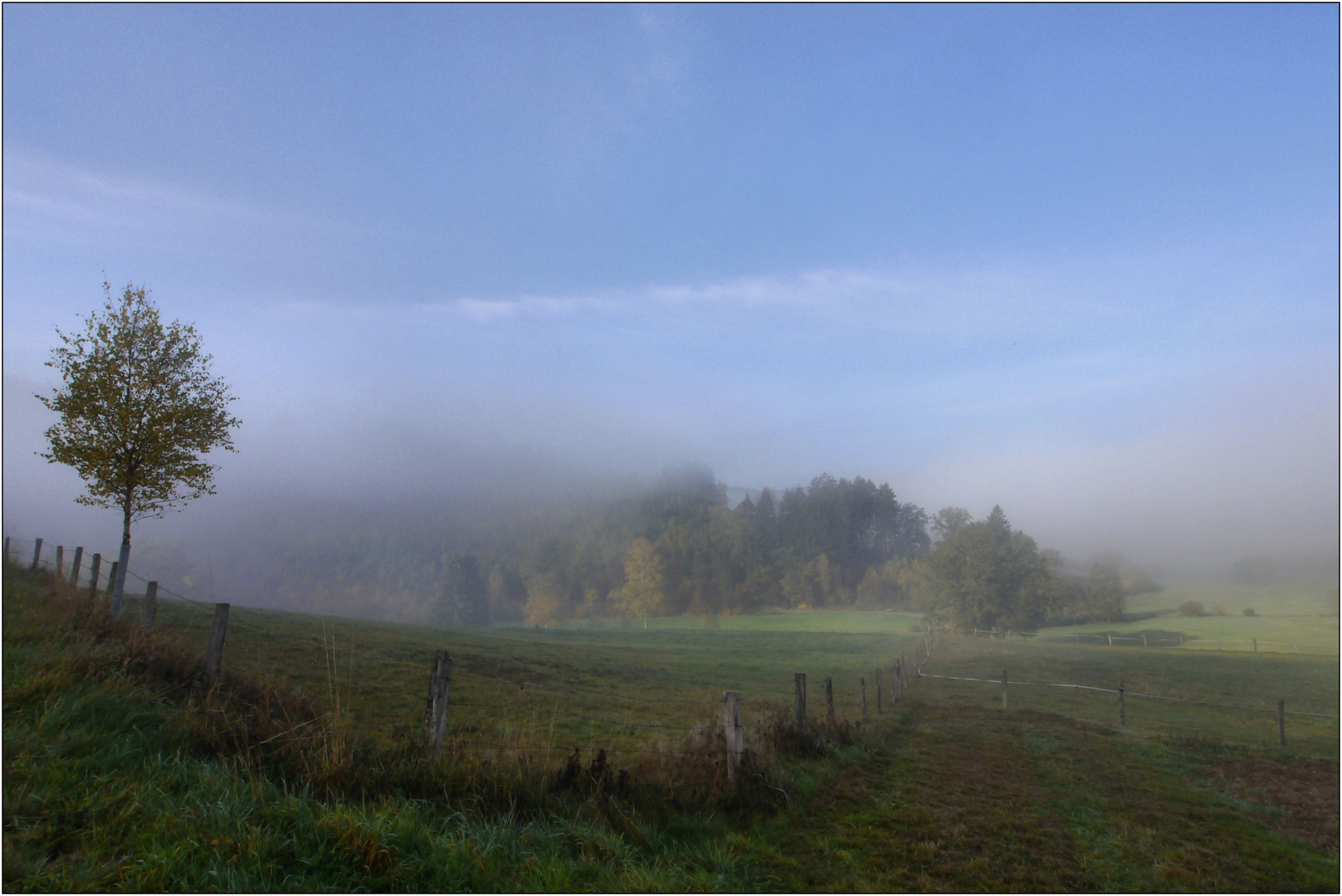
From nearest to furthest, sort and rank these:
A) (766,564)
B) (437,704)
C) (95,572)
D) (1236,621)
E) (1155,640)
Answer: (437,704), (95,572), (1155,640), (1236,621), (766,564)

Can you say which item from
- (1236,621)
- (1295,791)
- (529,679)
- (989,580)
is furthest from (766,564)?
(1295,791)

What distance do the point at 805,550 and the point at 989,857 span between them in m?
99.9

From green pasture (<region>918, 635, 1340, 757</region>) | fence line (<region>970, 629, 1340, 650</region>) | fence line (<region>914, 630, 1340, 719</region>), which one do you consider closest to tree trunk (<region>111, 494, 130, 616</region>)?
green pasture (<region>918, 635, 1340, 757</region>)

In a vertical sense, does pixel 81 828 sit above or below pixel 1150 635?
above

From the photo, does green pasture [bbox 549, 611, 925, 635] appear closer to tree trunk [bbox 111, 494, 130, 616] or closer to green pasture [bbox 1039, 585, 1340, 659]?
green pasture [bbox 1039, 585, 1340, 659]

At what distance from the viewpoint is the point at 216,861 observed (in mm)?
4141

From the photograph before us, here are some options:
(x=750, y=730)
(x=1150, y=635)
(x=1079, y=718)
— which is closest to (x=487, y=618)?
(x=1150, y=635)

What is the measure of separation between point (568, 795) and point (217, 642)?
6.20 m

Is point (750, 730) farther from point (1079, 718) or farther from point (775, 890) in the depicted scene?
point (1079, 718)

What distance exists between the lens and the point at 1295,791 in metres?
13.1

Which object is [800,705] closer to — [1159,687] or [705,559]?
[1159,687]

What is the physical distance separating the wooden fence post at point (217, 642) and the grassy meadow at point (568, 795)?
522 mm

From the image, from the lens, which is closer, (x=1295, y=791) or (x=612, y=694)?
(x=1295, y=791)

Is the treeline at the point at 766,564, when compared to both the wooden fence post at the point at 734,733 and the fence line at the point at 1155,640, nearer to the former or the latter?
the fence line at the point at 1155,640
